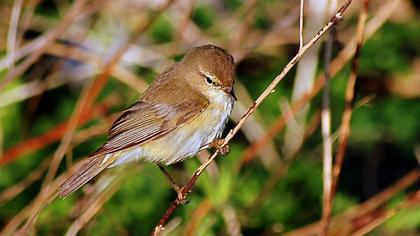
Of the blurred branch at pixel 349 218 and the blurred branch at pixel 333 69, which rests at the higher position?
the blurred branch at pixel 333 69

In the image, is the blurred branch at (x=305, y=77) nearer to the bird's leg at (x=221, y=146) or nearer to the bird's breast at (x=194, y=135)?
the bird's breast at (x=194, y=135)

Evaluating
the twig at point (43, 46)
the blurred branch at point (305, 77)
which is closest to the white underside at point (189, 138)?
the twig at point (43, 46)

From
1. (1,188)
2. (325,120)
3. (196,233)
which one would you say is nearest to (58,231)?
(1,188)

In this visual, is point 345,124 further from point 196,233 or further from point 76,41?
point 76,41

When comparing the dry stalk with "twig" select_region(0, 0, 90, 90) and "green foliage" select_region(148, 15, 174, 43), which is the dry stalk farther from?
"green foliage" select_region(148, 15, 174, 43)

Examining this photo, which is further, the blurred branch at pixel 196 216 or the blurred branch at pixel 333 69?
the blurred branch at pixel 333 69

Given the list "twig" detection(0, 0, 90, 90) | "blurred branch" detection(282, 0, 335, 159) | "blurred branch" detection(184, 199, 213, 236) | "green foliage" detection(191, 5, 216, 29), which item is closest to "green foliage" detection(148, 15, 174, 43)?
"green foliage" detection(191, 5, 216, 29)

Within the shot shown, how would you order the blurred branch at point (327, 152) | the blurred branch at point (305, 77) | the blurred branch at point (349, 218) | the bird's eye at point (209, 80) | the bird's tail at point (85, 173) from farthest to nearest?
the blurred branch at point (305, 77) → the blurred branch at point (349, 218) → the bird's eye at point (209, 80) → the blurred branch at point (327, 152) → the bird's tail at point (85, 173)

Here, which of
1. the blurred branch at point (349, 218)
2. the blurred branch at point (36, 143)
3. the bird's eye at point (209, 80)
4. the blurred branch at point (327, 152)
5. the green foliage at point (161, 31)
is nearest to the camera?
the blurred branch at point (327, 152)
